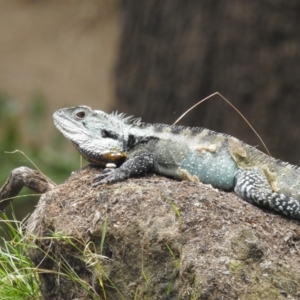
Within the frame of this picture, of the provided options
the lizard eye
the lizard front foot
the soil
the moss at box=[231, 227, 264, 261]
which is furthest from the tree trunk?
the moss at box=[231, 227, 264, 261]

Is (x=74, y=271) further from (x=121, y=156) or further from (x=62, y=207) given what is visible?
(x=121, y=156)

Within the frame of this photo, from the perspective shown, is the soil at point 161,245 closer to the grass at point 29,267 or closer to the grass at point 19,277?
the grass at point 29,267

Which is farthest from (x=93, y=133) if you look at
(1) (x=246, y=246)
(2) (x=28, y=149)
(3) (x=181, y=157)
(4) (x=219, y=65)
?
(2) (x=28, y=149)

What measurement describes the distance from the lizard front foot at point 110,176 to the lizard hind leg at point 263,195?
869 millimetres

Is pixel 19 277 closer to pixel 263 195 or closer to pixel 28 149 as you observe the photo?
pixel 263 195

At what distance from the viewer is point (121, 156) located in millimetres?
6184

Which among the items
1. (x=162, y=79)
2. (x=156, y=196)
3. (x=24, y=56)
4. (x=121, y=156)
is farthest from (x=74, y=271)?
(x=24, y=56)

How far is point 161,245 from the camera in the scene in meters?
5.02

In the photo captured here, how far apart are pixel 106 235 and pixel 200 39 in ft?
22.7

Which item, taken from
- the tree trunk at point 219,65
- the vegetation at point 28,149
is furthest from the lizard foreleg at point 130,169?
the tree trunk at point 219,65

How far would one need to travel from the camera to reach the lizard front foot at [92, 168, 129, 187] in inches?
223

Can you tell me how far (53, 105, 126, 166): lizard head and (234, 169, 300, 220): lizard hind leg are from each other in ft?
3.33

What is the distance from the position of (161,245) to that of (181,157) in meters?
1.24

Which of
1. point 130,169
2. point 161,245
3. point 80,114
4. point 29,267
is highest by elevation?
point 80,114
